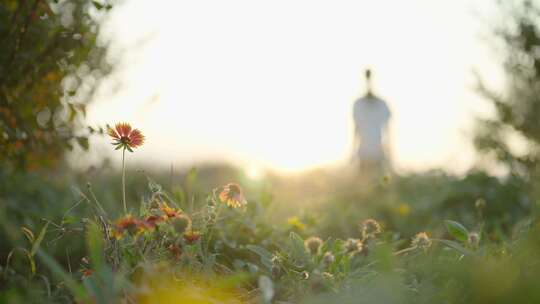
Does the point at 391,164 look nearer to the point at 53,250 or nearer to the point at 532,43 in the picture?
the point at 532,43

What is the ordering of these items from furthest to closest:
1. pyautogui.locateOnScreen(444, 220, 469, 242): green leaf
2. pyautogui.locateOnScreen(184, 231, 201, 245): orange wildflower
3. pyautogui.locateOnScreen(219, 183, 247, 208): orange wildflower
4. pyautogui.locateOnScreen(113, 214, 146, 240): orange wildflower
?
pyautogui.locateOnScreen(444, 220, 469, 242): green leaf → pyautogui.locateOnScreen(219, 183, 247, 208): orange wildflower → pyautogui.locateOnScreen(184, 231, 201, 245): orange wildflower → pyautogui.locateOnScreen(113, 214, 146, 240): orange wildflower

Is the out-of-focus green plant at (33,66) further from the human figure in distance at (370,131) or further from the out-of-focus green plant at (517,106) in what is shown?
the human figure in distance at (370,131)

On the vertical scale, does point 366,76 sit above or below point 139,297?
above

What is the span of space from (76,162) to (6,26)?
2.62 m

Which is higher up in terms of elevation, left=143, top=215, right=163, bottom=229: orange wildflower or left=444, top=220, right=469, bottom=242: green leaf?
left=143, top=215, right=163, bottom=229: orange wildflower

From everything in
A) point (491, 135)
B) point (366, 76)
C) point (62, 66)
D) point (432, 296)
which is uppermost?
point (366, 76)

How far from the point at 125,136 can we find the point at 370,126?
8.06 meters

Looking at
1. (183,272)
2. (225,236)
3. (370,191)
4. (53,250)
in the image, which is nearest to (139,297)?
(183,272)

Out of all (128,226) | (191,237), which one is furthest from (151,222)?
(191,237)

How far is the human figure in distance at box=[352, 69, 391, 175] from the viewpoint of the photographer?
A: 9461mm

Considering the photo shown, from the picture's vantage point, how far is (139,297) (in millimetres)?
1395

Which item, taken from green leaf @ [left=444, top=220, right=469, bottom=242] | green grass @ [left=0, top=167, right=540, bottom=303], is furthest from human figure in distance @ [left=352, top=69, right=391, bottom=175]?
green leaf @ [left=444, top=220, right=469, bottom=242]

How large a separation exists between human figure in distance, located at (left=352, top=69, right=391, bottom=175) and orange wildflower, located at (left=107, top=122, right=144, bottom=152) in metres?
7.60

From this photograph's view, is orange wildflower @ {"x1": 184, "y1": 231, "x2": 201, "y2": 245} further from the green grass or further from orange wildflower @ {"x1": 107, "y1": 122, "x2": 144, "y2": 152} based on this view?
orange wildflower @ {"x1": 107, "y1": 122, "x2": 144, "y2": 152}
